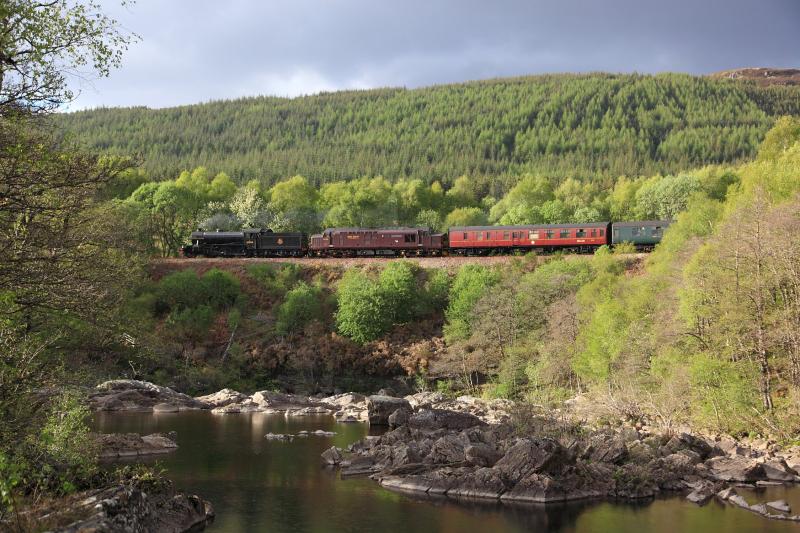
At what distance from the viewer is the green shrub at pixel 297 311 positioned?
66.6 metres

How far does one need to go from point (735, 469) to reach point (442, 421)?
1388 centimetres

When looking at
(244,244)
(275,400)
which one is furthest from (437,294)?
(244,244)

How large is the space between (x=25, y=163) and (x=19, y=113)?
3.13 feet

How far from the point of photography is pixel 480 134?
584 ft

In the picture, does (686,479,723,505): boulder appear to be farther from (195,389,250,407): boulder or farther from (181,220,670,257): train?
(181,220,670,257): train

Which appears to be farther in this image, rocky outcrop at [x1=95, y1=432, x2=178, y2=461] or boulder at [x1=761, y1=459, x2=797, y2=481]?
rocky outcrop at [x1=95, y1=432, x2=178, y2=461]

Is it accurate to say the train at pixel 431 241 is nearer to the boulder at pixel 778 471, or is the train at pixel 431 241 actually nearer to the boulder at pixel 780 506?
the boulder at pixel 778 471

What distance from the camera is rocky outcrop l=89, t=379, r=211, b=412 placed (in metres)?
49.3

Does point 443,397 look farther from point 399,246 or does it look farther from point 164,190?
point 164,190

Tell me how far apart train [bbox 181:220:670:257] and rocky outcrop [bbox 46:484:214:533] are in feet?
169

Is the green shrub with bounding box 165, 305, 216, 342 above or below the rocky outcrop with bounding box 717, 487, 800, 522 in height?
above

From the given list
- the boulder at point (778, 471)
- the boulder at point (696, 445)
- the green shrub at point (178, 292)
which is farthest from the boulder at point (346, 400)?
the boulder at point (778, 471)

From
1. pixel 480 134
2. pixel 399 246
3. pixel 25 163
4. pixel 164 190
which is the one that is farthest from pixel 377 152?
pixel 25 163

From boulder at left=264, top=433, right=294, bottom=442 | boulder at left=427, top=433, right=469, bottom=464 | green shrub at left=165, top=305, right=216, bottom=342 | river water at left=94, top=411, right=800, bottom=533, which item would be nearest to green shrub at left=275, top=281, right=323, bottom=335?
green shrub at left=165, top=305, right=216, bottom=342
